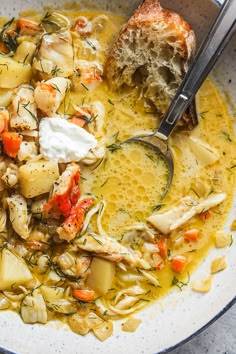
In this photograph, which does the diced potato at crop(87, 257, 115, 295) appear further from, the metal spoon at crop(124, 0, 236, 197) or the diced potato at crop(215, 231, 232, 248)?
the diced potato at crop(215, 231, 232, 248)

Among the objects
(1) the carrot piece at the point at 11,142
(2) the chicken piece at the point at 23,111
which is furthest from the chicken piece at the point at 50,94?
(1) the carrot piece at the point at 11,142

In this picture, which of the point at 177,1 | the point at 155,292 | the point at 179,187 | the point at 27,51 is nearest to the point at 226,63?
the point at 177,1

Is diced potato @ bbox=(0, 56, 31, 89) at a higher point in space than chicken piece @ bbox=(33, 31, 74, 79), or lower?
lower

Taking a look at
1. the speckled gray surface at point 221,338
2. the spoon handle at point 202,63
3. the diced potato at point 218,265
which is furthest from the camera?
the speckled gray surface at point 221,338

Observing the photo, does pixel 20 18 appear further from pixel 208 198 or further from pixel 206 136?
pixel 208 198

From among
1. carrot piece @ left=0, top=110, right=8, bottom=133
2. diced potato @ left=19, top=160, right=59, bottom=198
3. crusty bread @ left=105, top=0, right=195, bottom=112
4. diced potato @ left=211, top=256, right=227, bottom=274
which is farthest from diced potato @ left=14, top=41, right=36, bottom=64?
diced potato @ left=211, top=256, right=227, bottom=274

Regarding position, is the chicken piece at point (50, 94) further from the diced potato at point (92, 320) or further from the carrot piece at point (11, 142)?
the diced potato at point (92, 320)
